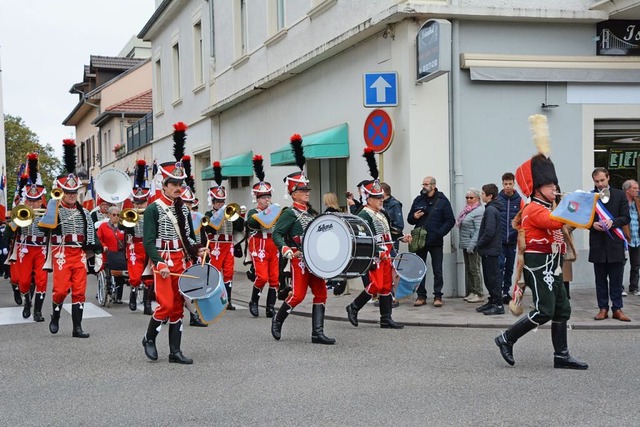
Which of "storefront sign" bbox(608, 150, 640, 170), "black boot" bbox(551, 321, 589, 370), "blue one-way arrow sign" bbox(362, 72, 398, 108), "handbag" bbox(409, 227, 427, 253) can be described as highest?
"blue one-way arrow sign" bbox(362, 72, 398, 108)

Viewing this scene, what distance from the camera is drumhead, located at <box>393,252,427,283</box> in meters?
10.5

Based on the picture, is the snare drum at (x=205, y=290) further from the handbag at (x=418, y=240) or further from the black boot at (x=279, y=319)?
the handbag at (x=418, y=240)

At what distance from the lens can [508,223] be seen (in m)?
11.7

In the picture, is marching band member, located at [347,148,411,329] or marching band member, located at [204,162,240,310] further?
marching band member, located at [204,162,240,310]

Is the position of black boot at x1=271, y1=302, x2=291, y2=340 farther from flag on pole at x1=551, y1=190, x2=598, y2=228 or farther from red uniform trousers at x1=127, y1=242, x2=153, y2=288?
red uniform trousers at x1=127, y1=242, x2=153, y2=288

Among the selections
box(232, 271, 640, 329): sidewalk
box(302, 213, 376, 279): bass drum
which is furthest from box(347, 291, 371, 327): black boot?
box(302, 213, 376, 279): bass drum

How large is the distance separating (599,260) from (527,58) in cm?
424

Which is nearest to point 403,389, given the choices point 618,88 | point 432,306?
point 432,306

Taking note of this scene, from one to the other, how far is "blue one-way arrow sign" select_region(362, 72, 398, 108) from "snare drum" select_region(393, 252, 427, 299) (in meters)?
3.13

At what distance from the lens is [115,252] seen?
13570 mm

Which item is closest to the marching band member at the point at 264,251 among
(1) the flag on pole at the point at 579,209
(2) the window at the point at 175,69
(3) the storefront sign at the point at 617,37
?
(1) the flag on pole at the point at 579,209

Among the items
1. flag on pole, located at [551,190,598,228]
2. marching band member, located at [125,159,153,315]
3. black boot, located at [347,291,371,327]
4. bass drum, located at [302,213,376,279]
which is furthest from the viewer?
marching band member, located at [125,159,153,315]

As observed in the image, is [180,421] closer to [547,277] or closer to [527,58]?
[547,277]

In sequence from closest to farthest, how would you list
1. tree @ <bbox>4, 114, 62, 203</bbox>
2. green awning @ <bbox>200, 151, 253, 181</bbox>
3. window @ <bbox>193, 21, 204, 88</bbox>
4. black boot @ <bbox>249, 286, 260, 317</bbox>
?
1. black boot @ <bbox>249, 286, 260, 317</bbox>
2. green awning @ <bbox>200, 151, 253, 181</bbox>
3. window @ <bbox>193, 21, 204, 88</bbox>
4. tree @ <bbox>4, 114, 62, 203</bbox>
